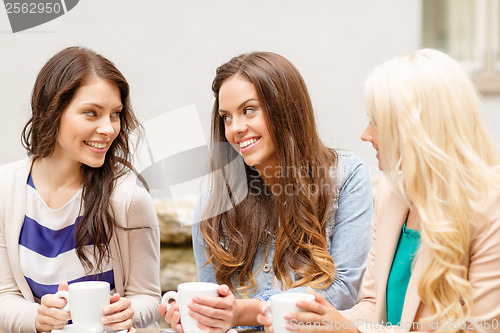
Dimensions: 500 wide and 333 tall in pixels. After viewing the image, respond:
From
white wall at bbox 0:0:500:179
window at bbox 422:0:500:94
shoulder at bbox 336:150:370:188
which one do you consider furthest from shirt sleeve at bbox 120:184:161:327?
window at bbox 422:0:500:94

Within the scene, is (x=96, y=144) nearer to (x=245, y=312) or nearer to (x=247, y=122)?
(x=247, y=122)

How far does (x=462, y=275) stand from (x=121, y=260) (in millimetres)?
890

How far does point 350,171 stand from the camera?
→ 5.06ft

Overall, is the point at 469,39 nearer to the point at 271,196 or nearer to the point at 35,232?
the point at 271,196

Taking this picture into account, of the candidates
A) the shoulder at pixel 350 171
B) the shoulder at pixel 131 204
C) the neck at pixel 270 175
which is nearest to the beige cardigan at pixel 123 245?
the shoulder at pixel 131 204

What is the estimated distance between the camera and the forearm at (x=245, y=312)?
115 cm

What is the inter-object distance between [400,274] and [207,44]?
1.85 metres

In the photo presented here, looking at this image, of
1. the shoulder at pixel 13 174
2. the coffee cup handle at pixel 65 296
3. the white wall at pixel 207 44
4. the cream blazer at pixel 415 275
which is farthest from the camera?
the white wall at pixel 207 44

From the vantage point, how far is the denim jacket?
1422 millimetres

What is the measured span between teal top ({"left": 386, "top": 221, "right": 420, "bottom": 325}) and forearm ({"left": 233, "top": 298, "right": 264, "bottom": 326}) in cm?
28

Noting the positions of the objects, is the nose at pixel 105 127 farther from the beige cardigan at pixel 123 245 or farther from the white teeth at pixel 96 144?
the beige cardigan at pixel 123 245

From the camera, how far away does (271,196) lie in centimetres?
158

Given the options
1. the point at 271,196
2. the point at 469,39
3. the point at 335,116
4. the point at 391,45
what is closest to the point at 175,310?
the point at 271,196

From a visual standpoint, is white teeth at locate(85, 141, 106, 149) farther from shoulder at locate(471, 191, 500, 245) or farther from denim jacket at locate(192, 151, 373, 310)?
shoulder at locate(471, 191, 500, 245)
